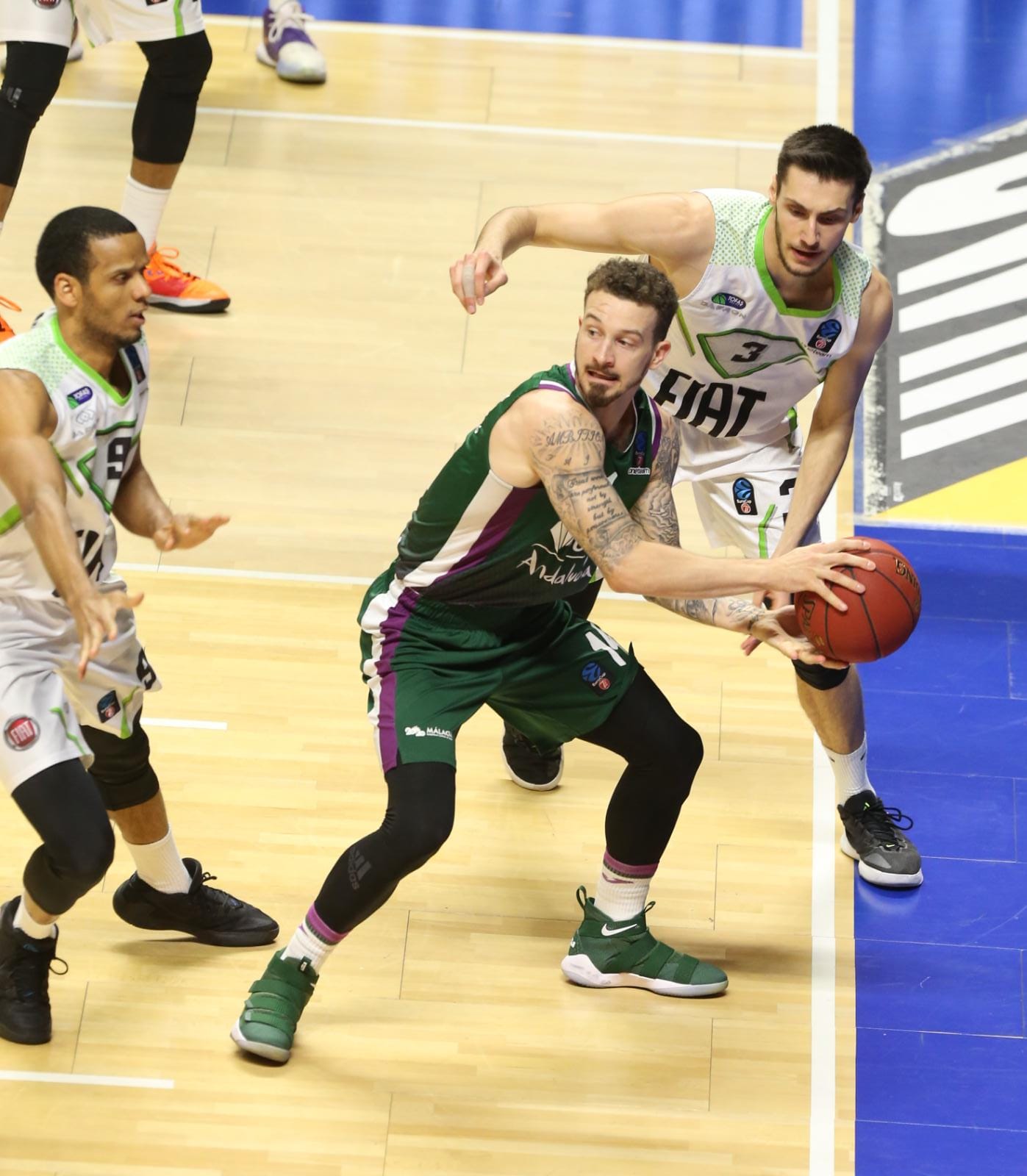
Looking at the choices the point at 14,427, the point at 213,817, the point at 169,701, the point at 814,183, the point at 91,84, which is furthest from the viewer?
the point at 91,84

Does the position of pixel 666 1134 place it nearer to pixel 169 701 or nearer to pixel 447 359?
pixel 169 701

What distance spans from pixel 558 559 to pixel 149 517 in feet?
3.15

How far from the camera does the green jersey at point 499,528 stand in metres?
4.26

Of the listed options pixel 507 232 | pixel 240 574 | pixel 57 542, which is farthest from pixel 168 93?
pixel 57 542

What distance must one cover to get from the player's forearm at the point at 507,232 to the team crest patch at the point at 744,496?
3.04ft

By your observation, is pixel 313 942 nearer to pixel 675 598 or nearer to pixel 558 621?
pixel 558 621

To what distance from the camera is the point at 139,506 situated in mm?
4309

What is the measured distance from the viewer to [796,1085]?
442 centimetres

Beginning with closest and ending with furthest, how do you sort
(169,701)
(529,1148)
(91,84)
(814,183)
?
(529,1148)
(814,183)
(169,701)
(91,84)

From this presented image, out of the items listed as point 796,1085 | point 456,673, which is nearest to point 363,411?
point 456,673

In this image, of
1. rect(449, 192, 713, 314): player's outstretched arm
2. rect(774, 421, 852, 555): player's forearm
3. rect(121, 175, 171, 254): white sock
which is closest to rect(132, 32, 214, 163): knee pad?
rect(121, 175, 171, 254): white sock

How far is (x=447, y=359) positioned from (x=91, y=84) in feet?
9.38

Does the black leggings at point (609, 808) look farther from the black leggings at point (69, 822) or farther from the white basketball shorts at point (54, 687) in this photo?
the white basketball shorts at point (54, 687)

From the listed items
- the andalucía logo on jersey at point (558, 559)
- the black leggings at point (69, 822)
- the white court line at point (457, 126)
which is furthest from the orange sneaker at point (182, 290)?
the black leggings at point (69, 822)
